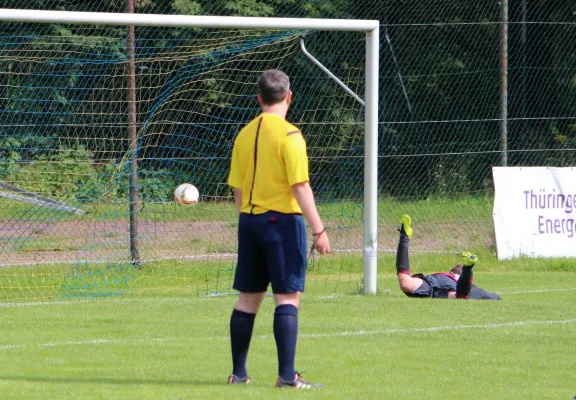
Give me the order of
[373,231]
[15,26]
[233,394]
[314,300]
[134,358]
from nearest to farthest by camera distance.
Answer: [233,394] → [134,358] → [314,300] → [373,231] → [15,26]

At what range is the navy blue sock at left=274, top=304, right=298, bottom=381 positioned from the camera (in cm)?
617

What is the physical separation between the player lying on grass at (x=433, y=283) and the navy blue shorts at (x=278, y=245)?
212 inches

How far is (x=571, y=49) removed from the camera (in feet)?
71.5

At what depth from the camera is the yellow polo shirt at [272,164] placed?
6148 mm

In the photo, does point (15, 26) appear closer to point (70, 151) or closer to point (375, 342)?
point (70, 151)

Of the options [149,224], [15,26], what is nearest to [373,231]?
[149,224]

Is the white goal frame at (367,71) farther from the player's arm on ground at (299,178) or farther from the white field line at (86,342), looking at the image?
the player's arm on ground at (299,178)

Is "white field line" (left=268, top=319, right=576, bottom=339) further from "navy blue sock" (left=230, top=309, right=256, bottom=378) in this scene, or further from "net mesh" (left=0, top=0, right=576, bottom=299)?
"net mesh" (left=0, top=0, right=576, bottom=299)

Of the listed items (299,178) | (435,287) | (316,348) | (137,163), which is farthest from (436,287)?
(299,178)

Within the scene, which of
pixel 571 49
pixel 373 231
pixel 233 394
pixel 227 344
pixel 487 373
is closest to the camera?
pixel 233 394

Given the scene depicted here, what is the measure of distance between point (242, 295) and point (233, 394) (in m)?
0.65

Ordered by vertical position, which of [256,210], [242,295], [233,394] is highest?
[256,210]

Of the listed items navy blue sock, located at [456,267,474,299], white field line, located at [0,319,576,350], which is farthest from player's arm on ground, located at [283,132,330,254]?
navy blue sock, located at [456,267,474,299]

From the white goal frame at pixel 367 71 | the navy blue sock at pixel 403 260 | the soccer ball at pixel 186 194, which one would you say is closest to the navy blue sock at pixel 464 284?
the navy blue sock at pixel 403 260
